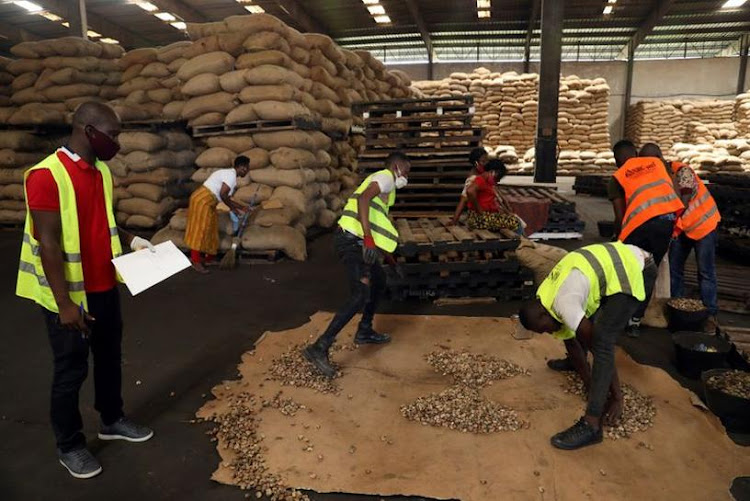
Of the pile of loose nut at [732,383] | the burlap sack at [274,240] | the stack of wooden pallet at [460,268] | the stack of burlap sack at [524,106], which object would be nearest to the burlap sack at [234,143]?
the burlap sack at [274,240]

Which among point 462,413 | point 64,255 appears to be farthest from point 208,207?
point 462,413

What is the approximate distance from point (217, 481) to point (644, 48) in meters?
23.2

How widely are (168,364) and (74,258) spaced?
176 cm

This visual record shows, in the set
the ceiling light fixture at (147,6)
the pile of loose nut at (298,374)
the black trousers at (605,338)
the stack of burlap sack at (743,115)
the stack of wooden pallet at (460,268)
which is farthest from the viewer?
the ceiling light fixture at (147,6)

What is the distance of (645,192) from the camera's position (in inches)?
157

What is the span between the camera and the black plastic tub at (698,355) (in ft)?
11.9

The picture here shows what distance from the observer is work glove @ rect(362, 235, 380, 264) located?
12.2 feet

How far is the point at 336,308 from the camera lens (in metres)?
5.28

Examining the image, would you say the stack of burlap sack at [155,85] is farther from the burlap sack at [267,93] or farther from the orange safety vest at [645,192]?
the orange safety vest at [645,192]

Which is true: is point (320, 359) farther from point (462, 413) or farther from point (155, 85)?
point (155, 85)

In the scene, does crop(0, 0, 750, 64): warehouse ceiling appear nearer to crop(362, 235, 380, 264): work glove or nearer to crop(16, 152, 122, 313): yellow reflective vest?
crop(362, 235, 380, 264): work glove

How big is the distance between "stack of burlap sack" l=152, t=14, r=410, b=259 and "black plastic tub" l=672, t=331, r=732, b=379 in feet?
15.8

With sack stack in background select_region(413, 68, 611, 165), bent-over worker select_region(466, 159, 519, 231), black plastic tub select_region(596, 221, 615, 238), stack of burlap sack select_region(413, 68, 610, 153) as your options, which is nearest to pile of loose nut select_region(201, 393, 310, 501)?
bent-over worker select_region(466, 159, 519, 231)

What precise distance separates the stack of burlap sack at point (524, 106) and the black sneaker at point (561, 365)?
13.2m
